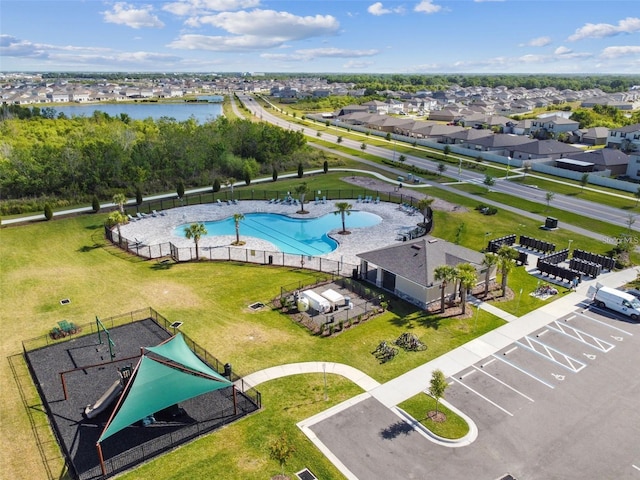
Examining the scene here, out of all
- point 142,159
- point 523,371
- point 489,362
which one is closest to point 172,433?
point 489,362

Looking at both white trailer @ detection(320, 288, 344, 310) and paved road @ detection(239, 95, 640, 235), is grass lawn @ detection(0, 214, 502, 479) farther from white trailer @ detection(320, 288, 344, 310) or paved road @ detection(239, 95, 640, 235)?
paved road @ detection(239, 95, 640, 235)

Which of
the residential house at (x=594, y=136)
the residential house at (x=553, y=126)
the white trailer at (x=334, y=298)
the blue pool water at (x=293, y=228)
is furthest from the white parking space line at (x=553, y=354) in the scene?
the residential house at (x=553, y=126)

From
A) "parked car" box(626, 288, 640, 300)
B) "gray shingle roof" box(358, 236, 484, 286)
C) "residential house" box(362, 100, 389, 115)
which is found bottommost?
"parked car" box(626, 288, 640, 300)

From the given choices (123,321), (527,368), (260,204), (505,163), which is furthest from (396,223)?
(505,163)

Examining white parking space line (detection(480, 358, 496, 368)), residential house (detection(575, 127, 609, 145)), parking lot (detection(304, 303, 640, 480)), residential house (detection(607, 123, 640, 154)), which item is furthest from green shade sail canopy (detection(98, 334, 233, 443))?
residential house (detection(575, 127, 609, 145))

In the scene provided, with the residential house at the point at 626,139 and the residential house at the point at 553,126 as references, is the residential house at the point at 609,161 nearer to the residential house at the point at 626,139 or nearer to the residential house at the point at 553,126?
the residential house at the point at 626,139

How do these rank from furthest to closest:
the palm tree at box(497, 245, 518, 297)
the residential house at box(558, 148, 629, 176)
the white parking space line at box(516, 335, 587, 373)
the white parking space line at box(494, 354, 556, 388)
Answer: the residential house at box(558, 148, 629, 176) < the palm tree at box(497, 245, 518, 297) < the white parking space line at box(516, 335, 587, 373) < the white parking space line at box(494, 354, 556, 388)

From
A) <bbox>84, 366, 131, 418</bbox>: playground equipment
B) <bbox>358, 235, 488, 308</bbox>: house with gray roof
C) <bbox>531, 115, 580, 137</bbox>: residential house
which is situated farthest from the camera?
<bbox>531, 115, 580, 137</bbox>: residential house
